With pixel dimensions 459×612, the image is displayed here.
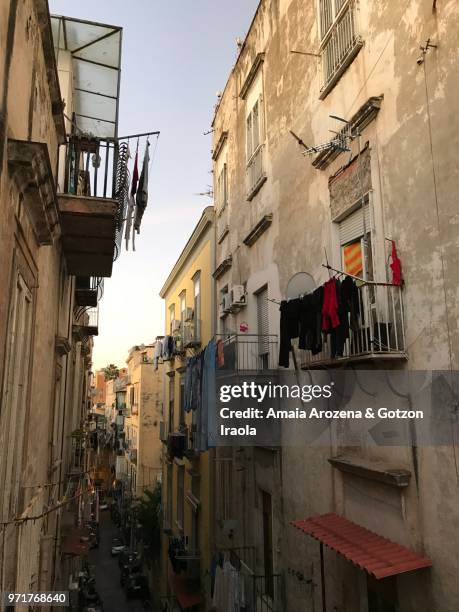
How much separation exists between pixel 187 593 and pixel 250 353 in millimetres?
8446

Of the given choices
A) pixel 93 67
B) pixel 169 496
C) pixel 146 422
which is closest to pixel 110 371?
pixel 146 422

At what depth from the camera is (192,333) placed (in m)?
16.3

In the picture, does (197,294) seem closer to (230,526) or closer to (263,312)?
(263,312)

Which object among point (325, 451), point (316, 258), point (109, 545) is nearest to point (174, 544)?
point (325, 451)

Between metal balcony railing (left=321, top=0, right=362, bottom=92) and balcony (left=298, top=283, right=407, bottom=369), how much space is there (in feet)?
10.7

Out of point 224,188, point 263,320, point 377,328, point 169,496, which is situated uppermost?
point 224,188

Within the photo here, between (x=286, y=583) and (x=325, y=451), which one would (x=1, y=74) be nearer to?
(x=325, y=451)

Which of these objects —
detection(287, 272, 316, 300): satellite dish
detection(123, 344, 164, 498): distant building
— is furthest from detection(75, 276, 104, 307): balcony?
detection(123, 344, 164, 498): distant building

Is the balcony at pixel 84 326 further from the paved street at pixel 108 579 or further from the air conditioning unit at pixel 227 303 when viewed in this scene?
the paved street at pixel 108 579

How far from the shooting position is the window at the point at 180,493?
57.3 feet

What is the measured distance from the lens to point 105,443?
2297 inches

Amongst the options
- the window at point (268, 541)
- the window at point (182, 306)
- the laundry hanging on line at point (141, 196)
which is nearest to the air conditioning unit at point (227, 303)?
the window at point (268, 541)

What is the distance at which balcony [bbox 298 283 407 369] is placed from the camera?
5.16m

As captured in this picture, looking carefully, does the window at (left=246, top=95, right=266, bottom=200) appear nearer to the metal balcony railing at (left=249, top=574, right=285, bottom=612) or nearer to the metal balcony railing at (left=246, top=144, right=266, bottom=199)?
the metal balcony railing at (left=246, top=144, right=266, bottom=199)
